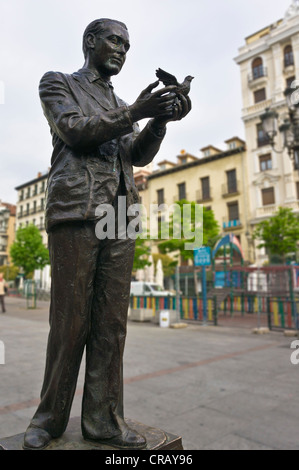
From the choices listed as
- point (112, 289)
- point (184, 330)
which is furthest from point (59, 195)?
point (184, 330)

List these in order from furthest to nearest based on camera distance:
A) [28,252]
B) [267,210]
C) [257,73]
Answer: [257,73]
[267,210]
[28,252]

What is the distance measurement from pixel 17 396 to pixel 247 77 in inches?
1195

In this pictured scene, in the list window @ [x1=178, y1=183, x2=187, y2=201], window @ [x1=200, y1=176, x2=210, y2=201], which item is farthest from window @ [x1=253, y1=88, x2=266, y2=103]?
window @ [x1=178, y1=183, x2=187, y2=201]

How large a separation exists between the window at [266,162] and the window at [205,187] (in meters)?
5.14

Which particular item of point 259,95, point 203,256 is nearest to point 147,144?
point 203,256

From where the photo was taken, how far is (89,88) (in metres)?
2.10

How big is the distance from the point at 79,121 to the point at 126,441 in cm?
159

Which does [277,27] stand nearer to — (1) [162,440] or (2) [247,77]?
(2) [247,77]

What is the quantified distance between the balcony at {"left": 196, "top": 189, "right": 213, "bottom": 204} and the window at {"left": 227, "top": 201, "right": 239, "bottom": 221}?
1.98 meters

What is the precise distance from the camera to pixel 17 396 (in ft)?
14.1

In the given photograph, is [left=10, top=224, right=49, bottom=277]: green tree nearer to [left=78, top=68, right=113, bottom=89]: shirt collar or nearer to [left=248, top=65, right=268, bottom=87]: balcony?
[left=78, top=68, right=113, bottom=89]: shirt collar

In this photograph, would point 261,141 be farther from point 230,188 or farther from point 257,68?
point 257,68

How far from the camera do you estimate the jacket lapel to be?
2088 mm
